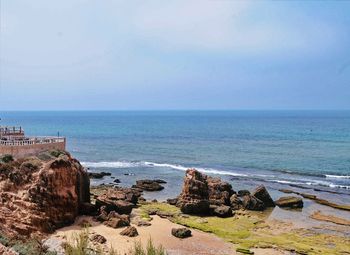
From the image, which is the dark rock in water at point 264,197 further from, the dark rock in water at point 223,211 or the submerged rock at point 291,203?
the dark rock in water at point 223,211

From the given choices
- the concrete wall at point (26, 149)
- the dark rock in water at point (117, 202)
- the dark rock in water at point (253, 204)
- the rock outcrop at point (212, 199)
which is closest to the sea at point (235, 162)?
the dark rock in water at point (117, 202)

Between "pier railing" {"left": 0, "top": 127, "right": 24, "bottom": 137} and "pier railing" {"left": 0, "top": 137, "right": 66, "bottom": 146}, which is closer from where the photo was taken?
"pier railing" {"left": 0, "top": 137, "right": 66, "bottom": 146}

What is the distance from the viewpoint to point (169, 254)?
29719 millimetres

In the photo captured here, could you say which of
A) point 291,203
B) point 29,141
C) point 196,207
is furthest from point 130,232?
point 291,203

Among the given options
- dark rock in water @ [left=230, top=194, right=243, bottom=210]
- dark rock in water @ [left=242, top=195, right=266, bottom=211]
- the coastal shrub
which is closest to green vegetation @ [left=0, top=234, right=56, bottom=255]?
the coastal shrub

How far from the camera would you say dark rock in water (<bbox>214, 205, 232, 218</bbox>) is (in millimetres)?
40219

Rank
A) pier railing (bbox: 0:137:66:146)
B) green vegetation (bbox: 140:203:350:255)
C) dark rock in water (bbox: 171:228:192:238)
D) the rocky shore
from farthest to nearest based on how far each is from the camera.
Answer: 1. pier railing (bbox: 0:137:66:146)
2. dark rock in water (bbox: 171:228:192:238)
3. green vegetation (bbox: 140:203:350:255)
4. the rocky shore

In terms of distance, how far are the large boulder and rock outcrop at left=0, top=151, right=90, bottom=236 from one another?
10678mm

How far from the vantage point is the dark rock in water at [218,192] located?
44.1 m

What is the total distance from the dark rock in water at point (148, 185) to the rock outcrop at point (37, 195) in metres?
17.4

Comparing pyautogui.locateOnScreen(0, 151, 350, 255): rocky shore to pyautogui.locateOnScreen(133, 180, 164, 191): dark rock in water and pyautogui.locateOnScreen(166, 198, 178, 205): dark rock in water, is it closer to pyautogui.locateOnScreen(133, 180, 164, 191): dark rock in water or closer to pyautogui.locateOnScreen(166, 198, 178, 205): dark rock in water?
pyautogui.locateOnScreen(166, 198, 178, 205): dark rock in water

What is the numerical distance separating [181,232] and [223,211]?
25.2 ft

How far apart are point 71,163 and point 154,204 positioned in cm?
1147

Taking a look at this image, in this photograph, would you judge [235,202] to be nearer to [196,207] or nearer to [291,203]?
[196,207]
